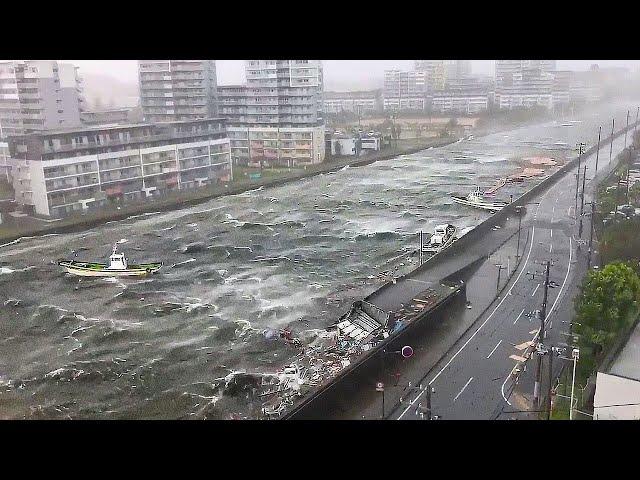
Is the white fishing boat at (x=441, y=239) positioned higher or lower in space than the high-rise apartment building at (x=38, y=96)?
lower

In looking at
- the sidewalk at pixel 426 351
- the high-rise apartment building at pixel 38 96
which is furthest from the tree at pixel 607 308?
the high-rise apartment building at pixel 38 96

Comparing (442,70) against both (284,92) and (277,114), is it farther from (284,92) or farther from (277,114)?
(277,114)

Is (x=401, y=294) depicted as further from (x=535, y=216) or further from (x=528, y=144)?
(x=528, y=144)

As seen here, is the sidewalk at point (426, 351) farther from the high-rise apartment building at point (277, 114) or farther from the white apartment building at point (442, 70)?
the high-rise apartment building at point (277, 114)

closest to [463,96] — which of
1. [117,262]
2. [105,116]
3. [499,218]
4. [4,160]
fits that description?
[499,218]

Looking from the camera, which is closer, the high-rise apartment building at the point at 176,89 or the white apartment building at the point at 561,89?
the white apartment building at the point at 561,89

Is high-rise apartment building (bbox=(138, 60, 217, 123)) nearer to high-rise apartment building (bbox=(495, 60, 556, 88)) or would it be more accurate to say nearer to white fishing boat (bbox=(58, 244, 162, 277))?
white fishing boat (bbox=(58, 244, 162, 277))
